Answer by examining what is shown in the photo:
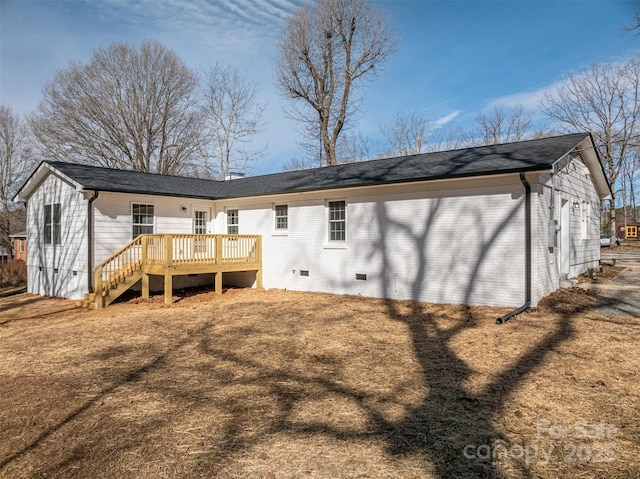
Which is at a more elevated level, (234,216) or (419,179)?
(419,179)

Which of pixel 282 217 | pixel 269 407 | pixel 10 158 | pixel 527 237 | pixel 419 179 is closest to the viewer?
pixel 269 407

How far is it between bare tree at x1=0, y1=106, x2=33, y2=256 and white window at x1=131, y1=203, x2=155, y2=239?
20.3 m

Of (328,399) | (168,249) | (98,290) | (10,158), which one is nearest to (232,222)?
(168,249)

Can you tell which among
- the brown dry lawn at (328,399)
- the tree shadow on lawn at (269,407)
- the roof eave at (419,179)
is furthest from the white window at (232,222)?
the tree shadow on lawn at (269,407)

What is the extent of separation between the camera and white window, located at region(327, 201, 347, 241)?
39.1 ft

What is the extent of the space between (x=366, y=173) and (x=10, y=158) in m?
27.5

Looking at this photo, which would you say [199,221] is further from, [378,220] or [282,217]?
[378,220]

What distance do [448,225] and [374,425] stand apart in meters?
6.95

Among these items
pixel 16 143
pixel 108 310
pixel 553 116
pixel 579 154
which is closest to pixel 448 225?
pixel 579 154

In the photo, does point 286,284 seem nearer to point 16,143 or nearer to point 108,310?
point 108,310

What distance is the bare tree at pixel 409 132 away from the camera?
33500 mm

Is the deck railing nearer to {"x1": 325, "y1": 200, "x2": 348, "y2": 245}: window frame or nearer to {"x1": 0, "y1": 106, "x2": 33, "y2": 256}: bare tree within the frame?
{"x1": 325, "y1": 200, "x2": 348, "y2": 245}: window frame

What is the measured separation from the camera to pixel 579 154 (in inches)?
451

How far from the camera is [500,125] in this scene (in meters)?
34.7
